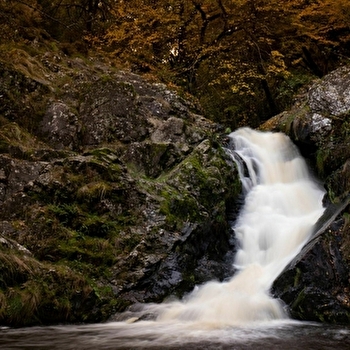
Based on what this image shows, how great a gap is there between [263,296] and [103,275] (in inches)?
97.2

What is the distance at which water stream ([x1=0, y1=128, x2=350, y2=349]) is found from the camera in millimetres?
4211

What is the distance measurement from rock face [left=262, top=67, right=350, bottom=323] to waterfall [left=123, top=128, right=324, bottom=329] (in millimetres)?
341

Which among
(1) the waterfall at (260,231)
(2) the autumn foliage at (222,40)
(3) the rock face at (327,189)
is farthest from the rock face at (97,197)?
(2) the autumn foliage at (222,40)

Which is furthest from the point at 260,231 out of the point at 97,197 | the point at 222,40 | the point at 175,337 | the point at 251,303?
the point at 222,40

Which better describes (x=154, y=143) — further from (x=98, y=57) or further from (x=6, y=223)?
(x=98, y=57)

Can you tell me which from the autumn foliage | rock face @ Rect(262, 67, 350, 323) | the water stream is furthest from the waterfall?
the autumn foliage

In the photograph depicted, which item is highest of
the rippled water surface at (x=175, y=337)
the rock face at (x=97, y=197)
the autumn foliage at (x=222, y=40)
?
the autumn foliage at (x=222, y=40)

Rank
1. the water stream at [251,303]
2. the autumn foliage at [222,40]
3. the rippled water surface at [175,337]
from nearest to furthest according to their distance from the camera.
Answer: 1. the rippled water surface at [175,337]
2. the water stream at [251,303]
3. the autumn foliage at [222,40]

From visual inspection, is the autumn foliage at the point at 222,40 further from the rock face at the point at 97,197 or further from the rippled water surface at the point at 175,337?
the rippled water surface at the point at 175,337

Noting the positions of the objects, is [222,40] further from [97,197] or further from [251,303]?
[251,303]

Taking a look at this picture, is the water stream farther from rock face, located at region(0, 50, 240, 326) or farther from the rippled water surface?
rock face, located at region(0, 50, 240, 326)

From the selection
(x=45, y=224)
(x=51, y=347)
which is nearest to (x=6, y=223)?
(x=45, y=224)

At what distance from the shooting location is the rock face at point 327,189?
5332 mm

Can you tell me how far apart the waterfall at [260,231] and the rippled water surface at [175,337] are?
16.1 inches
